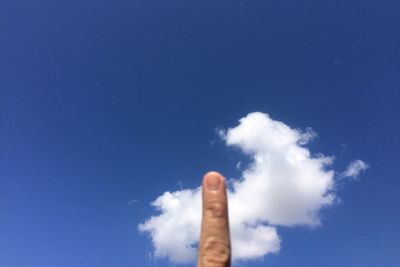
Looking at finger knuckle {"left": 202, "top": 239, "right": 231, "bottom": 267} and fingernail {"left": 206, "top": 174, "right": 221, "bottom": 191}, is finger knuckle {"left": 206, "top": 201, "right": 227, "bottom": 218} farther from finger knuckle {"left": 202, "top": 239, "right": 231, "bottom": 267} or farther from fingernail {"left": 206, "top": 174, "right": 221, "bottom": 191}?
finger knuckle {"left": 202, "top": 239, "right": 231, "bottom": 267}

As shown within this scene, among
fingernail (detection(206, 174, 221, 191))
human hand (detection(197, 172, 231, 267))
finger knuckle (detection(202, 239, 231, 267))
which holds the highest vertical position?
fingernail (detection(206, 174, 221, 191))

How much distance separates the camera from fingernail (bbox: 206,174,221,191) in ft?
18.6

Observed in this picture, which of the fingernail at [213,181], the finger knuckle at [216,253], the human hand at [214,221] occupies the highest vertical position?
the fingernail at [213,181]

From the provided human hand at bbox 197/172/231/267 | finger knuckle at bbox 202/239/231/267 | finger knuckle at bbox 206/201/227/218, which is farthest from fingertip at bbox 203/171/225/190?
finger knuckle at bbox 202/239/231/267

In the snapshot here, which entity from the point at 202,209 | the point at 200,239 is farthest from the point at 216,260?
the point at 202,209

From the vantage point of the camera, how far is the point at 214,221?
18.6 ft

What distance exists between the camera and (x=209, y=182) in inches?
223

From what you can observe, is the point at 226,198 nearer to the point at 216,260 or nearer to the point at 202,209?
the point at 202,209

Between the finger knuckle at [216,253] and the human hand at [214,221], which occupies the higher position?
the human hand at [214,221]

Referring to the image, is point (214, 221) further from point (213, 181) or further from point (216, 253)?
point (213, 181)

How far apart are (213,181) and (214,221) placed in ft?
2.06

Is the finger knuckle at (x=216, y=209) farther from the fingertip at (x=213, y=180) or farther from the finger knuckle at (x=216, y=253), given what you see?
the finger knuckle at (x=216, y=253)

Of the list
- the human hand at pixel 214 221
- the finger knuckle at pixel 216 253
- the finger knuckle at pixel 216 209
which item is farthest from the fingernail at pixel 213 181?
the finger knuckle at pixel 216 253

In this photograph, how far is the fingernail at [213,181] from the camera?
5.67 meters
